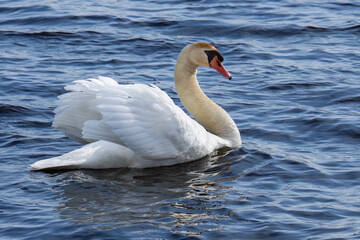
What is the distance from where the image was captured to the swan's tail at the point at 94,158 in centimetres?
909

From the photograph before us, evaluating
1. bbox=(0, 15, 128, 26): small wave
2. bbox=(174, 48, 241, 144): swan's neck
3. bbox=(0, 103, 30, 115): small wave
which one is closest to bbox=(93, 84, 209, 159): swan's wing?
bbox=(174, 48, 241, 144): swan's neck

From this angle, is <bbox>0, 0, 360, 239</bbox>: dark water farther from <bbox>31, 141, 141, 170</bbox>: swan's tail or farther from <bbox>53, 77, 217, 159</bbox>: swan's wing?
<bbox>53, 77, 217, 159</bbox>: swan's wing

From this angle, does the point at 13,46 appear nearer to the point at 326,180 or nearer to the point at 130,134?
the point at 130,134

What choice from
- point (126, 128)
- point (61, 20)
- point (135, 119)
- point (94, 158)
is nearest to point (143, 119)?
point (135, 119)

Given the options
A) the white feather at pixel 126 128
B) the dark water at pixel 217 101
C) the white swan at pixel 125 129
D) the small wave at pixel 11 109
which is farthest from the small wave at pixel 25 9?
the white feather at pixel 126 128

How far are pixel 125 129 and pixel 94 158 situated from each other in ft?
1.65

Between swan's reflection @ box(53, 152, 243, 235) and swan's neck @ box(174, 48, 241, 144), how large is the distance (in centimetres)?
63

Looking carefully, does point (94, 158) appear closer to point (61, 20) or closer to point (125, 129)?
point (125, 129)

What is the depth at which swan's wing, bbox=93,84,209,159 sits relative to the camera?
358 inches

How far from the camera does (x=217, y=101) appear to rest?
12.4m

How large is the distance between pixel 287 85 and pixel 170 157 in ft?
13.4

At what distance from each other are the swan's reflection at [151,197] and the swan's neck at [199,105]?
633mm

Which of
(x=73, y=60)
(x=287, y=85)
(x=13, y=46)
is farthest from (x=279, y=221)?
(x=13, y=46)

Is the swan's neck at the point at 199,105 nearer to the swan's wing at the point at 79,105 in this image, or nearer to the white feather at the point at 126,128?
the white feather at the point at 126,128
